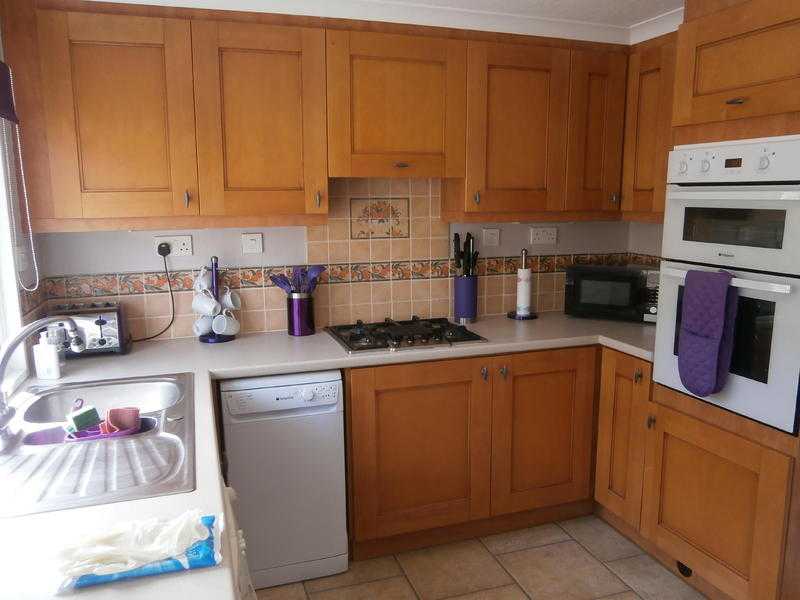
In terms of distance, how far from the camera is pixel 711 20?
203 centimetres

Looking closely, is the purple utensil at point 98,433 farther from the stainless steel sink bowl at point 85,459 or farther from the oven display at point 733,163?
the oven display at point 733,163

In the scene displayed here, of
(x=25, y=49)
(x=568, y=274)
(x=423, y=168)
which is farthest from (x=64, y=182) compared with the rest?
(x=568, y=274)

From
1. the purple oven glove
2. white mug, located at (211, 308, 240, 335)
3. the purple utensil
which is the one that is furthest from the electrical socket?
the purple oven glove

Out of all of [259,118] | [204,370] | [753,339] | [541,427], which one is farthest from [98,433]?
[753,339]

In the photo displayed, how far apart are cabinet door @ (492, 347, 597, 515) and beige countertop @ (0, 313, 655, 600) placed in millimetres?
86

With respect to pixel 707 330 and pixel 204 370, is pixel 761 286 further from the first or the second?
pixel 204 370

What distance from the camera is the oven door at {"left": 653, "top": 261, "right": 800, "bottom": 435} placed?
1.80m

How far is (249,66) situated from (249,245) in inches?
29.2

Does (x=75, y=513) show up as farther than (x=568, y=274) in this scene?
No

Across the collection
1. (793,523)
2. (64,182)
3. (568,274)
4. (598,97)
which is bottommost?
(793,523)

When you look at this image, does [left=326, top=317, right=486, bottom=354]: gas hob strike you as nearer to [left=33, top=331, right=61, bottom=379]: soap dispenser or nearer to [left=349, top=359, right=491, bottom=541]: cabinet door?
[left=349, top=359, right=491, bottom=541]: cabinet door

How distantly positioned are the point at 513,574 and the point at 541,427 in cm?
60

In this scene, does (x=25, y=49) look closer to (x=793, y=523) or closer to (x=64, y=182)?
(x=64, y=182)

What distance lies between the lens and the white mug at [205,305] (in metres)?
2.55
